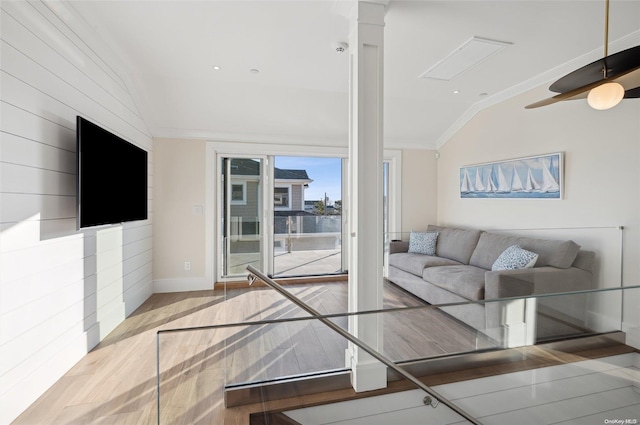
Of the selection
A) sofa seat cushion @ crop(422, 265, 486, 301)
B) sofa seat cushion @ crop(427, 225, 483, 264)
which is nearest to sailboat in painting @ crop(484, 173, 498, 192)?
sofa seat cushion @ crop(427, 225, 483, 264)

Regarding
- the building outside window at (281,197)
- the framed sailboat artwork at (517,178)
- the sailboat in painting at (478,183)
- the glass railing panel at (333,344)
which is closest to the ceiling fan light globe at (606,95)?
the glass railing panel at (333,344)

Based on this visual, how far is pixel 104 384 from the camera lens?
2230 millimetres

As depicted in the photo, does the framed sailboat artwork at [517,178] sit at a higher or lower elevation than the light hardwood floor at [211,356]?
higher

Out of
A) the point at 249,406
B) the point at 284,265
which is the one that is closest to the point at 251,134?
the point at 284,265

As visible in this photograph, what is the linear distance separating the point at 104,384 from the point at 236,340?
66.3 inches

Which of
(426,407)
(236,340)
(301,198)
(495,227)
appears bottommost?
(426,407)

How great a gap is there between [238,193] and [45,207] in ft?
8.49

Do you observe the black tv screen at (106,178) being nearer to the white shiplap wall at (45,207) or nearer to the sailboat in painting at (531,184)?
the white shiplap wall at (45,207)

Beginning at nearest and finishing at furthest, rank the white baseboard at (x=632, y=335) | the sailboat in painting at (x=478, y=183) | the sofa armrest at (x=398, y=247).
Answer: the white baseboard at (x=632, y=335) < the sofa armrest at (x=398, y=247) < the sailboat in painting at (x=478, y=183)

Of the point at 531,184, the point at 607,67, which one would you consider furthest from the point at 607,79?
the point at 531,184

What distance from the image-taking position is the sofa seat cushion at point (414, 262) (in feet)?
9.95

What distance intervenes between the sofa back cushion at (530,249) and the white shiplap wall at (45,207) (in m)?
3.69

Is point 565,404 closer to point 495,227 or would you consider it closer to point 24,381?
point 495,227

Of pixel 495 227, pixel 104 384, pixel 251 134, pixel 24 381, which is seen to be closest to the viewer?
pixel 24 381
